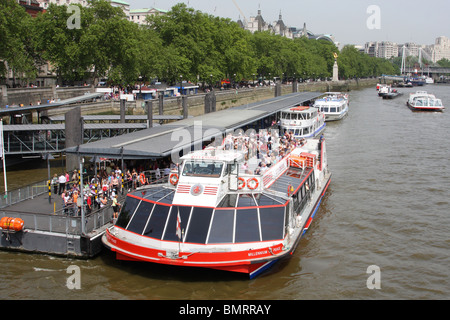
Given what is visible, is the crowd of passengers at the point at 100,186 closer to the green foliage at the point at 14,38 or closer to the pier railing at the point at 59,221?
the pier railing at the point at 59,221

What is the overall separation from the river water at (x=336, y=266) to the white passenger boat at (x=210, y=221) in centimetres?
99

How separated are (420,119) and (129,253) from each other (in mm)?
61518

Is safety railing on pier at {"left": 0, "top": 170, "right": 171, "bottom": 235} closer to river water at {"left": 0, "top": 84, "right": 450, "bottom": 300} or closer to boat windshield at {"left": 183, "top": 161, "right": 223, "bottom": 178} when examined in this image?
river water at {"left": 0, "top": 84, "right": 450, "bottom": 300}

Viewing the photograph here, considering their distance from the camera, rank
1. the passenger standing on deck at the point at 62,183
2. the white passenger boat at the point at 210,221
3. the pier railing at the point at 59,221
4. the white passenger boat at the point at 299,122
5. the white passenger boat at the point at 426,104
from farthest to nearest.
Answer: the white passenger boat at the point at 426,104 < the white passenger boat at the point at 299,122 < the passenger standing on deck at the point at 62,183 < the pier railing at the point at 59,221 < the white passenger boat at the point at 210,221

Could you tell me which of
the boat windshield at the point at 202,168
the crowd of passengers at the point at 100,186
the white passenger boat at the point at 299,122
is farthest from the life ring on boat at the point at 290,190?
the white passenger boat at the point at 299,122

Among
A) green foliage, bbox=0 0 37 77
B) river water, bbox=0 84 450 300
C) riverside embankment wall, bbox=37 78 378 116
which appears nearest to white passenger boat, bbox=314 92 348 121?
riverside embankment wall, bbox=37 78 378 116

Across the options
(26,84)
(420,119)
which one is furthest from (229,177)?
(420,119)

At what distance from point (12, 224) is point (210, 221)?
308 inches

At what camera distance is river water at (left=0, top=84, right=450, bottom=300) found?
17.0 metres

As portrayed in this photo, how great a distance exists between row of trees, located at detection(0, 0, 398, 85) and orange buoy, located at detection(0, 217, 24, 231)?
3382 centimetres

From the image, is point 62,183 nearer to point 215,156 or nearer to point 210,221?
point 215,156

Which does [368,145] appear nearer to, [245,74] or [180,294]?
[180,294]

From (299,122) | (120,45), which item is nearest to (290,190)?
(299,122)

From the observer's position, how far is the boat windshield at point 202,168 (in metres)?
18.5
